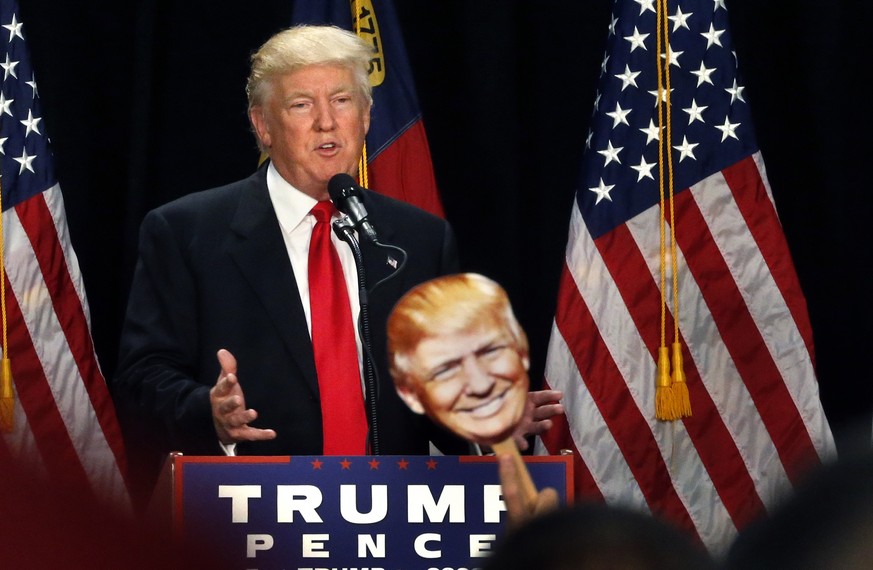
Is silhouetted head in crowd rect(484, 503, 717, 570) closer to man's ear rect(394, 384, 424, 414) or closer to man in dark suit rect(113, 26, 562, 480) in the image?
→ man's ear rect(394, 384, 424, 414)

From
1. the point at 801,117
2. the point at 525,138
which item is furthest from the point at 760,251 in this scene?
the point at 525,138

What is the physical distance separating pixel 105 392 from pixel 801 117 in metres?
2.17

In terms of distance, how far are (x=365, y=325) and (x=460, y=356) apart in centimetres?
29

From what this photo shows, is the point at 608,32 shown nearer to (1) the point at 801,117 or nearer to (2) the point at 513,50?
(2) the point at 513,50

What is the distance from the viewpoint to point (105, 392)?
132 inches

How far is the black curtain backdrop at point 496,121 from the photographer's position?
363 centimetres

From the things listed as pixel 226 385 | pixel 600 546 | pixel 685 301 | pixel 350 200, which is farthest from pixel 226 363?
pixel 685 301

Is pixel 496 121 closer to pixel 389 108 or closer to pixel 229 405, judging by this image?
pixel 389 108

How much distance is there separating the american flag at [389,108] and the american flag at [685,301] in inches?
17.6

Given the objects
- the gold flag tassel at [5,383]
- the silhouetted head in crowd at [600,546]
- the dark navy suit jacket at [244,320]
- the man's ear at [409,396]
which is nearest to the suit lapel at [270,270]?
the dark navy suit jacket at [244,320]

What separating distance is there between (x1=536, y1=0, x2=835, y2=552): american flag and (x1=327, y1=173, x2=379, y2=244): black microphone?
5.53ft

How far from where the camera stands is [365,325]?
67.2 inches

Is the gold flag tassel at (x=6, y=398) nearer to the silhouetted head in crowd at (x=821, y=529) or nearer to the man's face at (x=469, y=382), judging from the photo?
the man's face at (x=469, y=382)

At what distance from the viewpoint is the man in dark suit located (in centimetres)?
202
